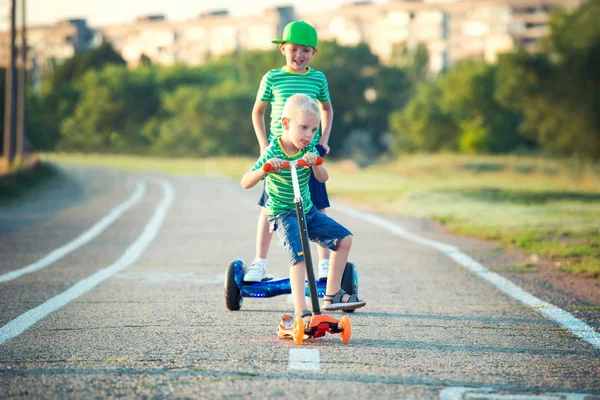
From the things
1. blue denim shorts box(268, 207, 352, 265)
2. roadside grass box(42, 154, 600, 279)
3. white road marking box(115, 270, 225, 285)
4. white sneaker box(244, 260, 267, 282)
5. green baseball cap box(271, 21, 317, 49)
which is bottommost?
roadside grass box(42, 154, 600, 279)

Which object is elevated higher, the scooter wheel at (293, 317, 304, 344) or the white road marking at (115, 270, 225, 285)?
the scooter wheel at (293, 317, 304, 344)

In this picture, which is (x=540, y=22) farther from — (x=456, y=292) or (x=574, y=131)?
(x=456, y=292)

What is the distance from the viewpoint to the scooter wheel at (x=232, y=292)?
7.15 meters

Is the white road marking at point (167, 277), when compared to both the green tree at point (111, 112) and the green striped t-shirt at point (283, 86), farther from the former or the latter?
the green tree at point (111, 112)

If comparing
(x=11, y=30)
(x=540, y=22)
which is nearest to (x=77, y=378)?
(x=11, y=30)

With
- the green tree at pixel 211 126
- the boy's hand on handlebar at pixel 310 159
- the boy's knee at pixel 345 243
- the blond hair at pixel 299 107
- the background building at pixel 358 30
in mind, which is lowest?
the green tree at pixel 211 126

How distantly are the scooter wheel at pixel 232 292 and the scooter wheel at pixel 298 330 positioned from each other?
1309mm

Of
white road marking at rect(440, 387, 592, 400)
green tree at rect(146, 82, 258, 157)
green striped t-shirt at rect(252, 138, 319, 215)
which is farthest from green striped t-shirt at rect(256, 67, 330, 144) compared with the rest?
green tree at rect(146, 82, 258, 157)

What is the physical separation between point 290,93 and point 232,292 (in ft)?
5.31

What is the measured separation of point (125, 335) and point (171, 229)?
9164 mm

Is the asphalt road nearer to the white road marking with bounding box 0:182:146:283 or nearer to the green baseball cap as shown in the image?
the white road marking with bounding box 0:182:146:283

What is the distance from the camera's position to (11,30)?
123 ft

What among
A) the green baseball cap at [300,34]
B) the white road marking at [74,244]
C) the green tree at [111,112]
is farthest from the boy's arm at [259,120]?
the green tree at [111,112]

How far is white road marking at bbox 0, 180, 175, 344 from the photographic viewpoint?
21.2 ft
